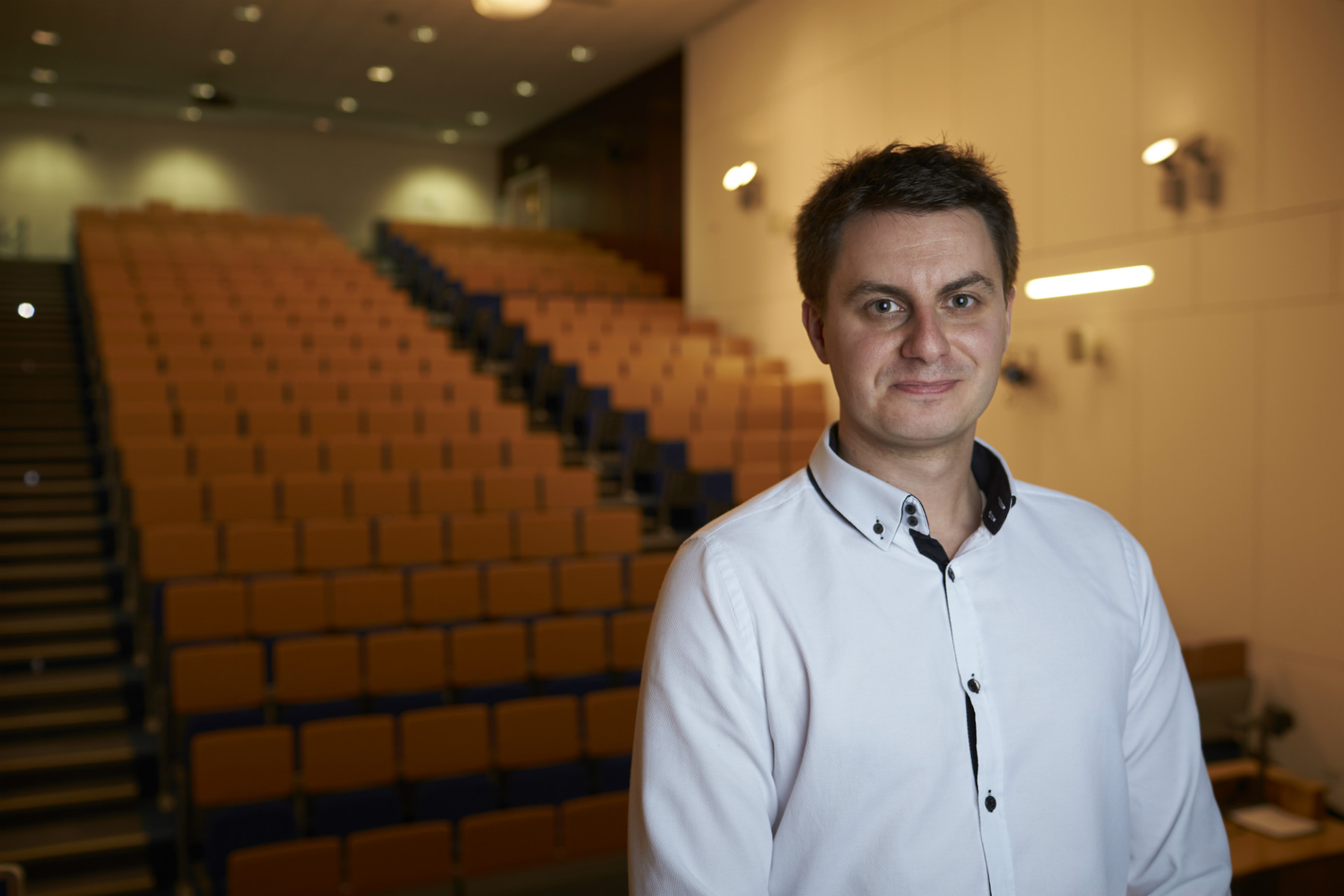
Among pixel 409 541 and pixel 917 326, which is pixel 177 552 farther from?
pixel 917 326

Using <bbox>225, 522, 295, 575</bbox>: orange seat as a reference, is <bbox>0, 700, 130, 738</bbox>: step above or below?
below

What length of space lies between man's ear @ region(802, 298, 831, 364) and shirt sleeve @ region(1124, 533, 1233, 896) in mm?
300

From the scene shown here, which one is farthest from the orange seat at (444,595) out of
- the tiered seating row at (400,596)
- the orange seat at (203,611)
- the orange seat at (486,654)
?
the orange seat at (203,611)

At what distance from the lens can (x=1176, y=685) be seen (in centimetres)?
77

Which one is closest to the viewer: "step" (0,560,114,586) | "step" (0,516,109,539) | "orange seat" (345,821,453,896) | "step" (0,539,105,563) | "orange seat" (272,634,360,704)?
"orange seat" (345,821,453,896)

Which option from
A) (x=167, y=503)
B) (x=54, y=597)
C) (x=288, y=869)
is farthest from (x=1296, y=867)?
(x=54, y=597)

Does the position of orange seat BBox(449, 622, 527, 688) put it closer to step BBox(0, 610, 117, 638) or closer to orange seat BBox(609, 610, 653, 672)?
orange seat BBox(609, 610, 653, 672)

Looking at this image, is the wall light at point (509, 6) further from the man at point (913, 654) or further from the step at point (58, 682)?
the man at point (913, 654)

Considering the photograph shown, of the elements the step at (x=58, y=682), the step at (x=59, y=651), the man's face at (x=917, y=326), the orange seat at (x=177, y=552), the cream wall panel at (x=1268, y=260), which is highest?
the cream wall panel at (x=1268, y=260)

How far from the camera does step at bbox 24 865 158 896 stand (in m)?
2.24

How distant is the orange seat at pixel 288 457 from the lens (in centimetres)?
371

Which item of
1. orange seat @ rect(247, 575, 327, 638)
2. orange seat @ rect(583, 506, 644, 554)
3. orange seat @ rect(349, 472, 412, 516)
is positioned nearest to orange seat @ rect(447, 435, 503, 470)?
orange seat @ rect(349, 472, 412, 516)

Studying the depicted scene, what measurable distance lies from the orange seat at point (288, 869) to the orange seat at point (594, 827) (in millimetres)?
504

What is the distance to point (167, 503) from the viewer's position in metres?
3.21
